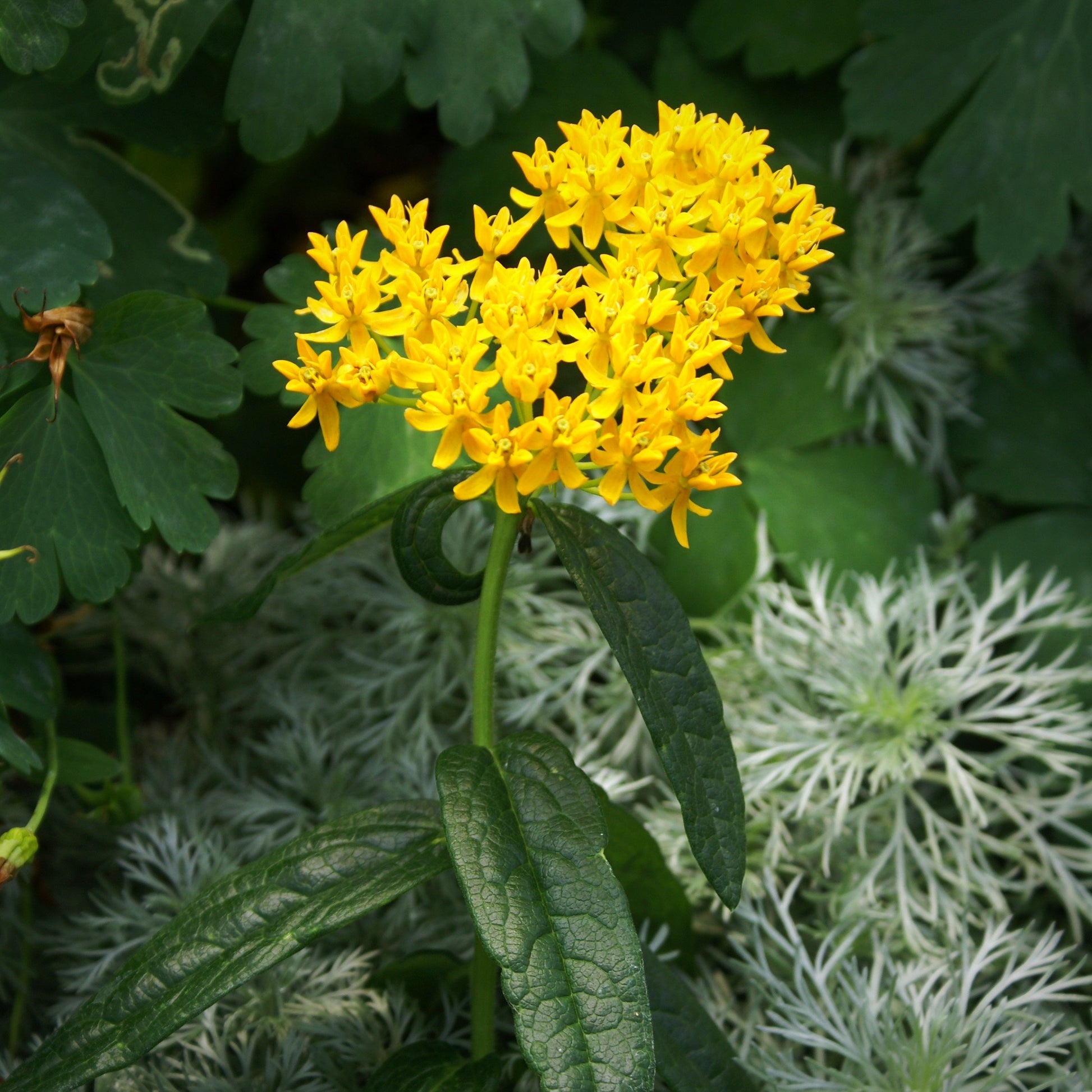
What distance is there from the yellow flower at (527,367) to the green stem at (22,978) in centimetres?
64

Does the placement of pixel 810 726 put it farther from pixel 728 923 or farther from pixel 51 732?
pixel 51 732

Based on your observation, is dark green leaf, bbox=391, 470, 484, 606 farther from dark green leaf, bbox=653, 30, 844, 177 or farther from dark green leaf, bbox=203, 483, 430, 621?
dark green leaf, bbox=653, 30, 844, 177

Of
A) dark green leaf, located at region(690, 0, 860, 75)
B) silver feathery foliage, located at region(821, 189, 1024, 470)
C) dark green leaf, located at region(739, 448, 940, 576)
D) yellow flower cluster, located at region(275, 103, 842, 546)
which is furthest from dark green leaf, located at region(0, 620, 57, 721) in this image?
dark green leaf, located at region(690, 0, 860, 75)

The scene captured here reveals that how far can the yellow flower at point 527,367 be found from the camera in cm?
54

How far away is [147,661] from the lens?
3.51 feet

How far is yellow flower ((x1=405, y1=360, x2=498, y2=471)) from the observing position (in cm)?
54

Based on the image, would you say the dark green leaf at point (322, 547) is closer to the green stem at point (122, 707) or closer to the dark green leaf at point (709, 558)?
the green stem at point (122, 707)

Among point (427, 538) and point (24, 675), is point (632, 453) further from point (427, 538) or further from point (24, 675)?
point (24, 675)

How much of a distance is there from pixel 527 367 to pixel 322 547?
215 mm

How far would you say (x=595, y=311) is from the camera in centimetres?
56

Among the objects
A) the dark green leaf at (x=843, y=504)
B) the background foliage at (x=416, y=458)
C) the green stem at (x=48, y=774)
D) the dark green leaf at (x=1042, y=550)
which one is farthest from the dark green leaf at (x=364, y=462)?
the dark green leaf at (x=1042, y=550)

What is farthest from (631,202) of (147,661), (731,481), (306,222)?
(306,222)

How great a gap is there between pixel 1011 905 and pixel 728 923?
26 centimetres

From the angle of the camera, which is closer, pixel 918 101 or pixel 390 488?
pixel 390 488
